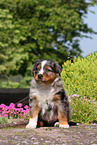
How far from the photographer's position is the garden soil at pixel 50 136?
18.5 ft

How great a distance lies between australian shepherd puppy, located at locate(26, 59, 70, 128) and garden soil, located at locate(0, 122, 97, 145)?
357mm

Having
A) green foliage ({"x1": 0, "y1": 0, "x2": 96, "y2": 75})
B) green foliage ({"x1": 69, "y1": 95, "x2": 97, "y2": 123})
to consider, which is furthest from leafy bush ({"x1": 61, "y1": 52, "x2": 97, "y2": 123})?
green foliage ({"x1": 0, "y1": 0, "x2": 96, "y2": 75})

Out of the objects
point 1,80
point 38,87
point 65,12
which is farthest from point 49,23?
point 38,87

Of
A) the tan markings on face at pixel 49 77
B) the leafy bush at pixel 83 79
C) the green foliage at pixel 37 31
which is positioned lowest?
the tan markings on face at pixel 49 77

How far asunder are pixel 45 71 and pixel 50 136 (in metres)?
1.49

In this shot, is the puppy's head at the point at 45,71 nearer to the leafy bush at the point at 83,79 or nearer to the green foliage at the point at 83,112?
the green foliage at the point at 83,112

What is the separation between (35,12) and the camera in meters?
27.5

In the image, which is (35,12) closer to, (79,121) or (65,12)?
(65,12)

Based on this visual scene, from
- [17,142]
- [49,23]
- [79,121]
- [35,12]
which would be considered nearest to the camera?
[17,142]

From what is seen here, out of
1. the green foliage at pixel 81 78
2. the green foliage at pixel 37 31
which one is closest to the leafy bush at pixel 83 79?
the green foliage at pixel 81 78

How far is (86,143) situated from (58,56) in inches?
870

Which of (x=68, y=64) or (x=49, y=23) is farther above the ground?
(x=49, y=23)

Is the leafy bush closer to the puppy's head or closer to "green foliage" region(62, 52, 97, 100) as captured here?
"green foliage" region(62, 52, 97, 100)

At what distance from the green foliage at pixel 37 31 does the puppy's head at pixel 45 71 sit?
1720 centimetres
